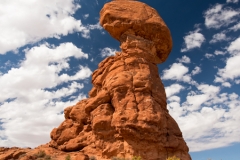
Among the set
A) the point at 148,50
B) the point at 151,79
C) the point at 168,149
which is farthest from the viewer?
the point at 148,50

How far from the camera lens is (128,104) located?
80.5ft

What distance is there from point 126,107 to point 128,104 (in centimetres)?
33

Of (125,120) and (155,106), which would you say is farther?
(155,106)

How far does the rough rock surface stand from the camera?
2330cm

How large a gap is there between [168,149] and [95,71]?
12111mm

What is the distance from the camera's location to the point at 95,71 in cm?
3070

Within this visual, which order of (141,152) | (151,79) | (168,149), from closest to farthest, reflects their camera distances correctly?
1. (141,152)
2. (168,149)
3. (151,79)

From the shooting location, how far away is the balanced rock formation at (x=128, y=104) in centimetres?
2330

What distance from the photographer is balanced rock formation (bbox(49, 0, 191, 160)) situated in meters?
23.3

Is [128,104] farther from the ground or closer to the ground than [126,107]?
farther from the ground

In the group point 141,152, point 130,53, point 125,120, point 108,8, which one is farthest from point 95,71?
point 141,152

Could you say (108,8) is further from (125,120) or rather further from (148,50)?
(125,120)

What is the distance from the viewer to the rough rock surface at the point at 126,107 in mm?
23297

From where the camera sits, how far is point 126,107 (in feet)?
80.4
